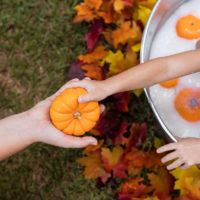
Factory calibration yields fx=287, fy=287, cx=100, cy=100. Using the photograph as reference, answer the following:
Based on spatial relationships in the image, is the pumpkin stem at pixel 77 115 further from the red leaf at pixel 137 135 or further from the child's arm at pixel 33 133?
the red leaf at pixel 137 135

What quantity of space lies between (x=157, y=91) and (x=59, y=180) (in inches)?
32.4

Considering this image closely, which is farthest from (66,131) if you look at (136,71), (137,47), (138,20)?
(138,20)

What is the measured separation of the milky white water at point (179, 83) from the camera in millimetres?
1541

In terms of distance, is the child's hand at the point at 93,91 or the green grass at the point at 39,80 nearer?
the child's hand at the point at 93,91

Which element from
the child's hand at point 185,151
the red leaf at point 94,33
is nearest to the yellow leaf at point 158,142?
the child's hand at point 185,151

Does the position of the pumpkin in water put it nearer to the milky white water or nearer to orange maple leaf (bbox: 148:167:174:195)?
the milky white water

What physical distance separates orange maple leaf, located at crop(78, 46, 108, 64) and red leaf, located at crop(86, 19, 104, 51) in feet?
0.17

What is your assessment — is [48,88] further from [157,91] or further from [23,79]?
[157,91]

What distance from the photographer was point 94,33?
72.7 inches

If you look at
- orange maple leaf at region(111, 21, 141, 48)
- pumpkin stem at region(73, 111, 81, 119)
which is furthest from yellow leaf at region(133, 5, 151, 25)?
pumpkin stem at region(73, 111, 81, 119)

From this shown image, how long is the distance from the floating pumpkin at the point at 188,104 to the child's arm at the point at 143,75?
0.32 m

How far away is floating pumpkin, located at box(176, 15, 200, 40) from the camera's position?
1.59m

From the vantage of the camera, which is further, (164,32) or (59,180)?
(59,180)

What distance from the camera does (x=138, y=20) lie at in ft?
5.87
